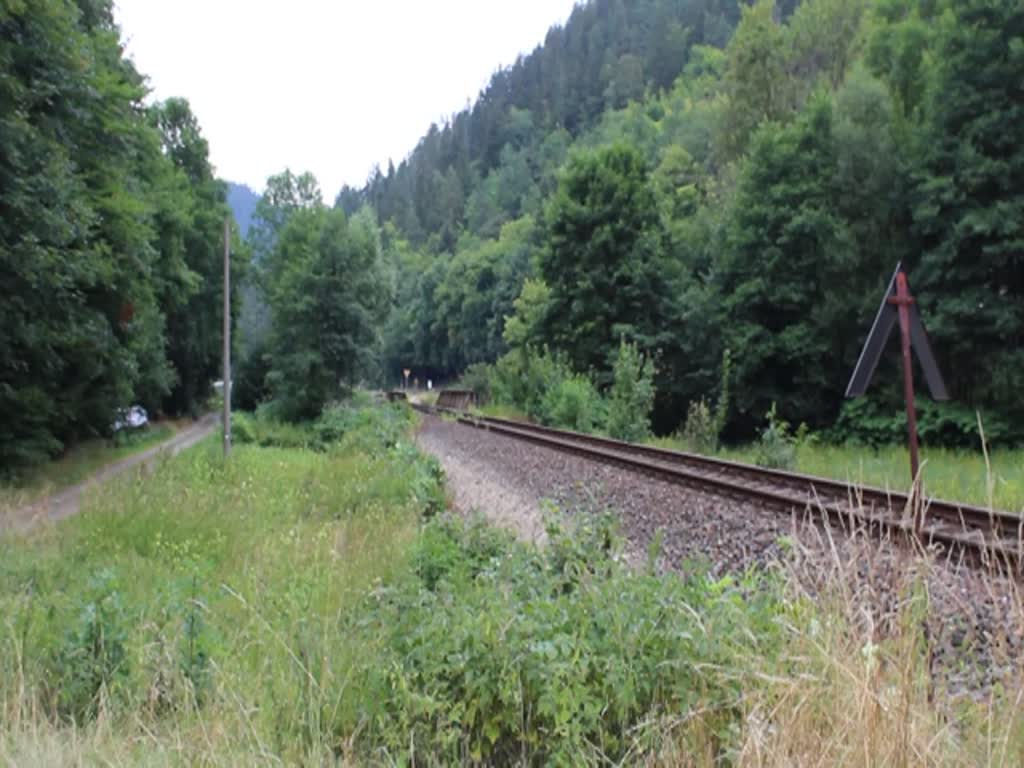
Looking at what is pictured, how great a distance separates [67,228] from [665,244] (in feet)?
82.4

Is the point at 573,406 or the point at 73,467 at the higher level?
the point at 573,406

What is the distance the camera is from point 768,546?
22.7 ft

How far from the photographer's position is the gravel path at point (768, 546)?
272cm

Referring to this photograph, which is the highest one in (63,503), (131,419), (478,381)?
(63,503)

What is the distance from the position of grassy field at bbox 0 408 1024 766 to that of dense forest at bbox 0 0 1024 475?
1197 centimetres

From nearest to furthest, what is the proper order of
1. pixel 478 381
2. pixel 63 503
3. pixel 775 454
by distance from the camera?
pixel 775 454
pixel 63 503
pixel 478 381

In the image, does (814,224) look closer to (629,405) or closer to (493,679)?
(629,405)

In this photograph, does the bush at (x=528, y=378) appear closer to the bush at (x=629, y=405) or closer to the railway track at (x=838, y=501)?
the bush at (x=629, y=405)

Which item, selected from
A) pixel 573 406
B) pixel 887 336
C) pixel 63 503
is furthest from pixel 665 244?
pixel 887 336

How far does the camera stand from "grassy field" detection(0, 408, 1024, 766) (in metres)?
2.43

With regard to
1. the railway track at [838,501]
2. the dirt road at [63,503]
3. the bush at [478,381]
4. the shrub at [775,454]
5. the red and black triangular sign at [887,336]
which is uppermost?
the red and black triangular sign at [887,336]

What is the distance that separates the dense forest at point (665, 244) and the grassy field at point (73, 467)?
0.71m

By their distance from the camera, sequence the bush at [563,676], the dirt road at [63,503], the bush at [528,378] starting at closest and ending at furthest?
the bush at [563,676]
the dirt road at [63,503]
the bush at [528,378]

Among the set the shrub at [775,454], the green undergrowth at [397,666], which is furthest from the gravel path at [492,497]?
the shrub at [775,454]
